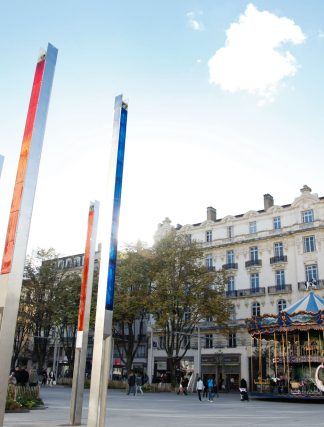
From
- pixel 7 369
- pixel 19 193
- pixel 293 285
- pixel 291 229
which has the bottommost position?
pixel 7 369

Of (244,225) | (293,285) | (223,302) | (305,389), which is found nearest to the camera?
(305,389)

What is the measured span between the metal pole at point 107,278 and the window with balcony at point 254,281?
38.1 meters

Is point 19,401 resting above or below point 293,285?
below

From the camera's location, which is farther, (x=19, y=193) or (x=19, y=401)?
(x=19, y=401)

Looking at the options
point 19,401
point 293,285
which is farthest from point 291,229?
point 19,401

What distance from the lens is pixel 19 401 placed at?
15375 millimetres

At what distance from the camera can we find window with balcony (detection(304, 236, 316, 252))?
42619 mm

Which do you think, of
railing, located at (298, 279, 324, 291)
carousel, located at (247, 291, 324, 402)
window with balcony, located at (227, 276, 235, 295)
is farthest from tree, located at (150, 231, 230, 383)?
window with balcony, located at (227, 276, 235, 295)

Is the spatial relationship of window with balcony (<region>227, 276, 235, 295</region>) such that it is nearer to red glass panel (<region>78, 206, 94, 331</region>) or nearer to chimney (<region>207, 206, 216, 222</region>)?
chimney (<region>207, 206, 216, 222</region>)

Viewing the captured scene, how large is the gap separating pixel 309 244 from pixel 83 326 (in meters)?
35.0

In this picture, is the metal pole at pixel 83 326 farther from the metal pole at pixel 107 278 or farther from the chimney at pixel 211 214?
the chimney at pixel 211 214

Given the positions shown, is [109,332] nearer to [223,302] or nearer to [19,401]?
[19,401]

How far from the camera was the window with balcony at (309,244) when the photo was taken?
42.6 meters

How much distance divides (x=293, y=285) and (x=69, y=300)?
21.7m
